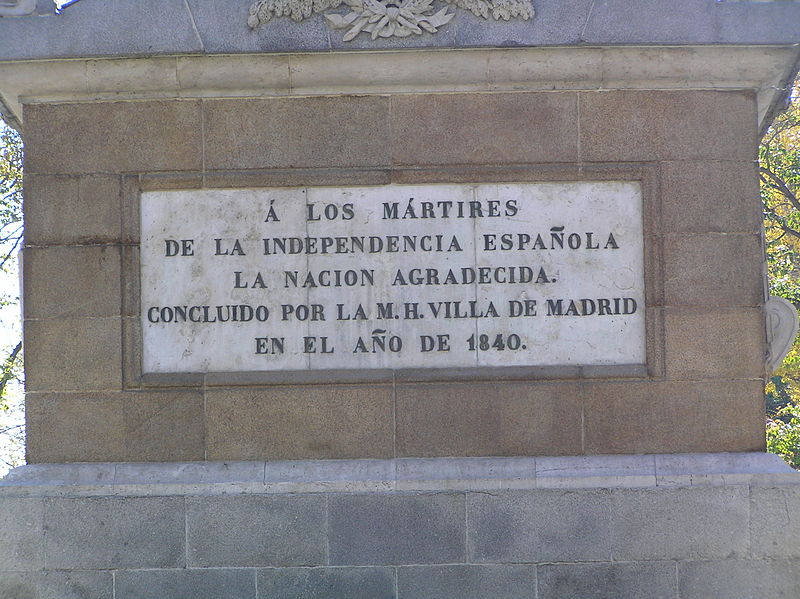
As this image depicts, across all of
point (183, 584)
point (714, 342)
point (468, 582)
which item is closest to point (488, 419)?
point (468, 582)

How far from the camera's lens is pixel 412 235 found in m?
6.90

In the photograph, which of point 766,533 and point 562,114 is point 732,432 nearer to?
point 766,533

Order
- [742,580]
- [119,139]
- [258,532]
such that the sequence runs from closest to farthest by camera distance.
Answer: [742,580], [258,532], [119,139]

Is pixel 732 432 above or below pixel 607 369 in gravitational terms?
below

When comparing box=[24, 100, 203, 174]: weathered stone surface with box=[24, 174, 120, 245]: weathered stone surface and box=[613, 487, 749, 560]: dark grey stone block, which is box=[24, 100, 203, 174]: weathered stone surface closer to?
box=[24, 174, 120, 245]: weathered stone surface

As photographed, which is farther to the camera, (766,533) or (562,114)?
(562,114)

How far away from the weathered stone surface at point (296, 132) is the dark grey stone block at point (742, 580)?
360 centimetres

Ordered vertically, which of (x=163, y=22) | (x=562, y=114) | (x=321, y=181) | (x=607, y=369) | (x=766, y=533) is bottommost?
(x=766, y=533)

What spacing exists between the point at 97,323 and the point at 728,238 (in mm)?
4572

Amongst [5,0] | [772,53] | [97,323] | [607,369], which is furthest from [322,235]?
[772,53]

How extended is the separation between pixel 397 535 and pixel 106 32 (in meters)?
4.10

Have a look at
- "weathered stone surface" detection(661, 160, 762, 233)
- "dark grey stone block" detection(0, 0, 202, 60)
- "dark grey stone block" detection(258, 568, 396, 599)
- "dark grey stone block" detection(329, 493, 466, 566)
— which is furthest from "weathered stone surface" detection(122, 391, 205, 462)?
"weathered stone surface" detection(661, 160, 762, 233)

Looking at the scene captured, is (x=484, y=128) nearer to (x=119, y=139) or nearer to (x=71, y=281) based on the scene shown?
(x=119, y=139)

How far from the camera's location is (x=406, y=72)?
6.89 meters
